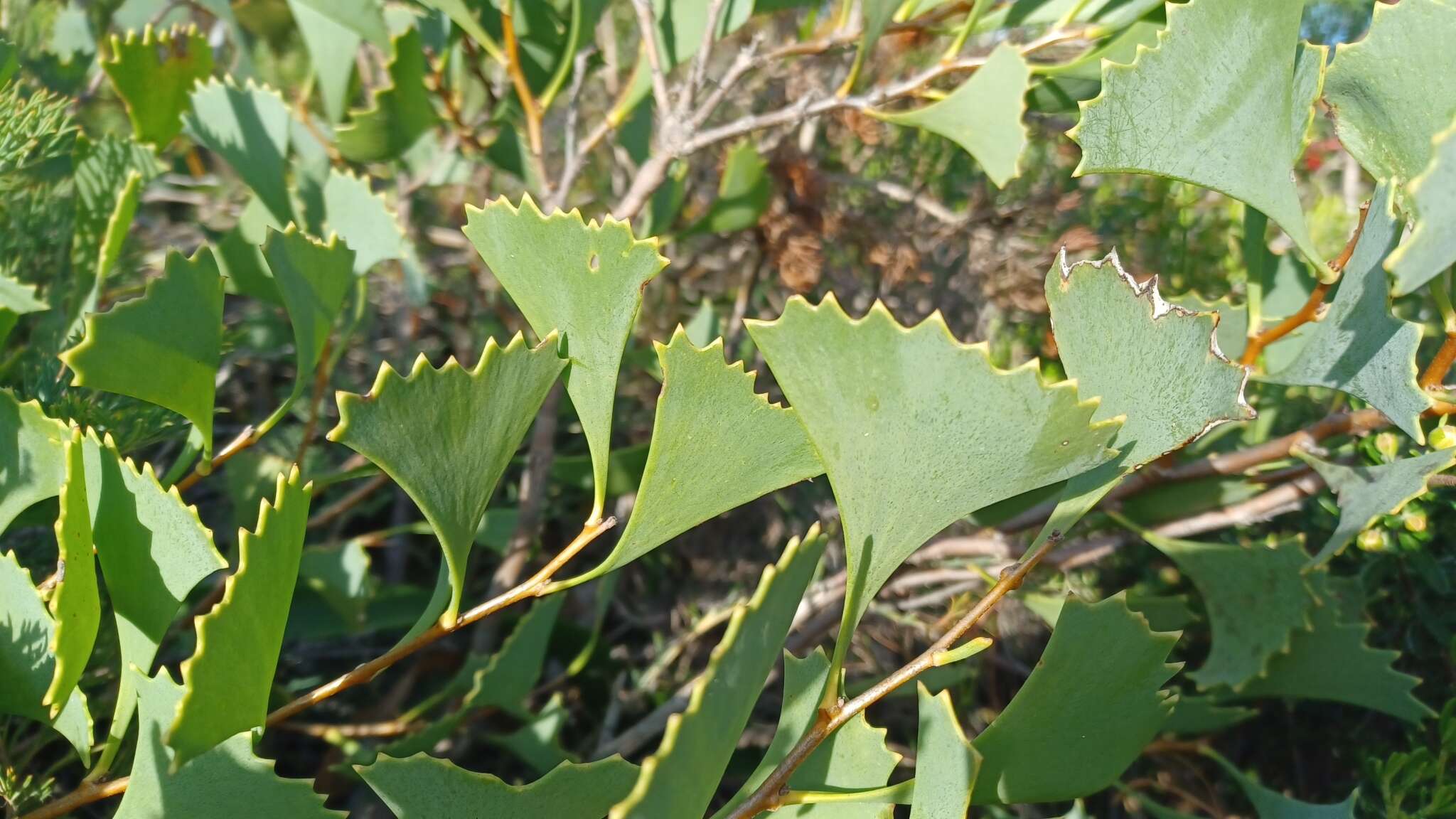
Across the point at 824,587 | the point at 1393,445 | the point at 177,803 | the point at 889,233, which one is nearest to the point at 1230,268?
the point at 889,233

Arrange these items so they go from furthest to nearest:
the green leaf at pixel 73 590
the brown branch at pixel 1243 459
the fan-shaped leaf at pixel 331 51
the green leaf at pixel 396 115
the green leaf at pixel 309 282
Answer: the fan-shaped leaf at pixel 331 51
the green leaf at pixel 396 115
the brown branch at pixel 1243 459
the green leaf at pixel 309 282
the green leaf at pixel 73 590

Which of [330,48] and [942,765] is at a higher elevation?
[330,48]

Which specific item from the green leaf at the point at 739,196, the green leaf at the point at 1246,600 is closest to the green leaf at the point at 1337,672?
the green leaf at the point at 1246,600

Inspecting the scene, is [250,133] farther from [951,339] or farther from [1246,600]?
[1246,600]

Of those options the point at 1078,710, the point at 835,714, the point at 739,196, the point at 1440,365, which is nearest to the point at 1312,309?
the point at 1440,365

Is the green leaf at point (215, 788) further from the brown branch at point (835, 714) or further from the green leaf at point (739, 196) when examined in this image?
the green leaf at point (739, 196)

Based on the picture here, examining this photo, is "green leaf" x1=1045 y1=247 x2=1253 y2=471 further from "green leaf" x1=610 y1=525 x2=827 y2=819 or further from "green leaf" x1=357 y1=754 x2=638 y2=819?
"green leaf" x1=357 y1=754 x2=638 y2=819

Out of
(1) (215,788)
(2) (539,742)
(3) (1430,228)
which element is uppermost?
(3) (1430,228)
